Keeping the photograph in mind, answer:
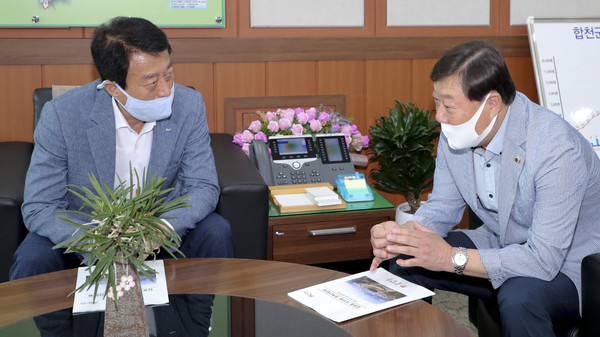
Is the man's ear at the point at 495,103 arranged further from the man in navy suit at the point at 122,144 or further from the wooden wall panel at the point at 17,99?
the wooden wall panel at the point at 17,99

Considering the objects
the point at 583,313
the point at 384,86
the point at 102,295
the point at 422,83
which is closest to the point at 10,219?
the point at 102,295

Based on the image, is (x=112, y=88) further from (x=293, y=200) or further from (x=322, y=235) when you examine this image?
(x=322, y=235)

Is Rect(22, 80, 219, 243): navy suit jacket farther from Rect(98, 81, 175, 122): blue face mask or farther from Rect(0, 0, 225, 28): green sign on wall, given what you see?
Rect(0, 0, 225, 28): green sign on wall

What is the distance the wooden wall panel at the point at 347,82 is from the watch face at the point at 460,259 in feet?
5.99

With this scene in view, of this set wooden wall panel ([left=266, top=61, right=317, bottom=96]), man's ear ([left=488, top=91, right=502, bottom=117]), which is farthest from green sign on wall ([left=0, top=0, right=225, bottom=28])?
man's ear ([left=488, top=91, right=502, bottom=117])

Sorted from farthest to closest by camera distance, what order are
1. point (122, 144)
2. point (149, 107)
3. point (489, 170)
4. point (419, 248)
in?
point (122, 144), point (149, 107), point (489, 170), point (419, 248)

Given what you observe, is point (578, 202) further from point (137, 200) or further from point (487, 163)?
point (137, 200)

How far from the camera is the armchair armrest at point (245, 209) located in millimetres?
2555

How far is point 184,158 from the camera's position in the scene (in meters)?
2.54

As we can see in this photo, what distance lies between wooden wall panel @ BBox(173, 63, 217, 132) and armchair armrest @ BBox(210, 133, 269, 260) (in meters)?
0.87

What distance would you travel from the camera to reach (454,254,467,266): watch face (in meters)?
1.92

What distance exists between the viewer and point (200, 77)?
3.45 m

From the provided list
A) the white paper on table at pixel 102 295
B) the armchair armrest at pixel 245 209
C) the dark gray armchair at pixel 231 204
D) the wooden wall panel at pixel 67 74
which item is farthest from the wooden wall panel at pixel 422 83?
the white paper on table at pixel 102 295

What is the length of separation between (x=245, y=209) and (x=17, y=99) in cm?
143
